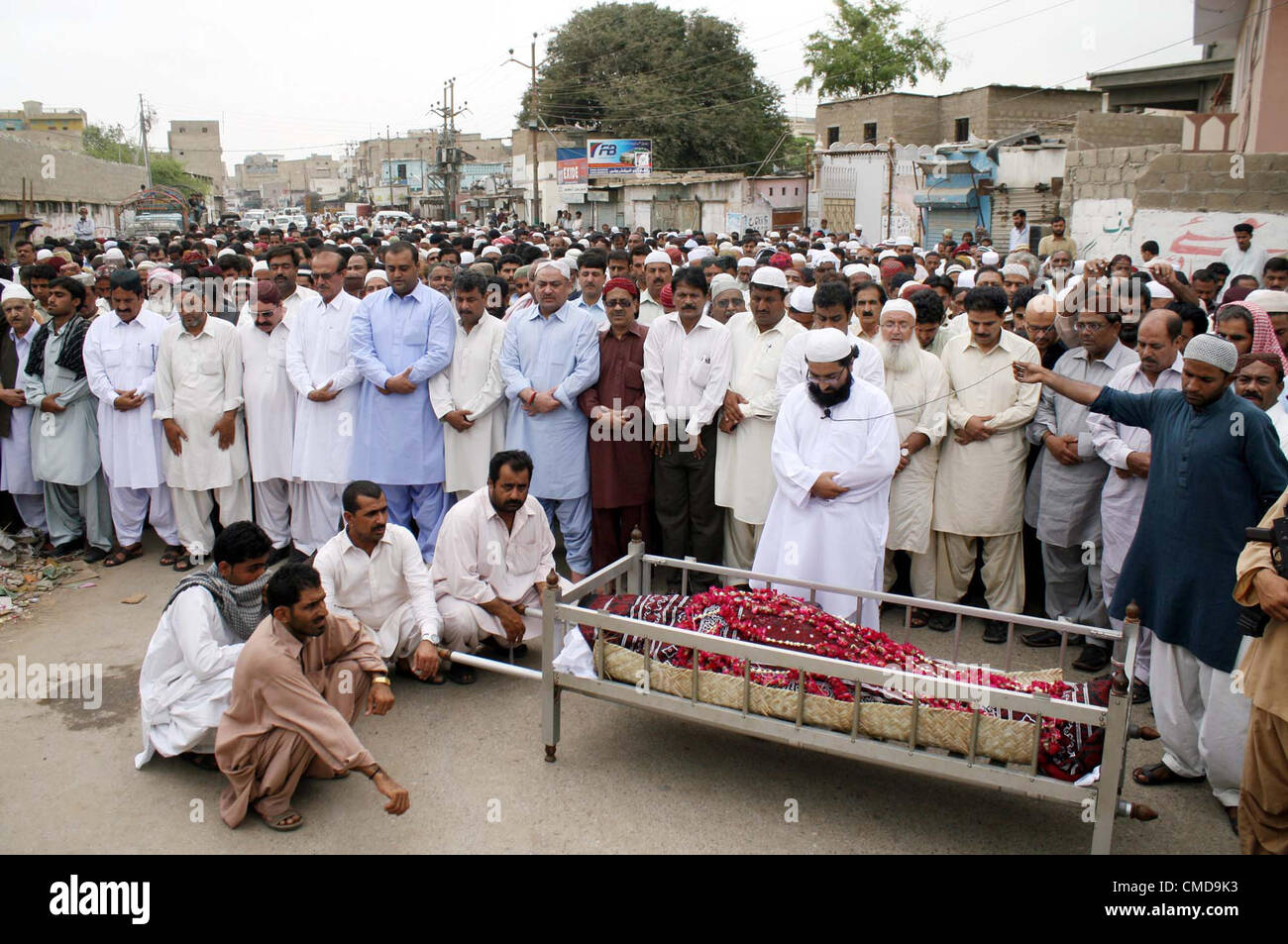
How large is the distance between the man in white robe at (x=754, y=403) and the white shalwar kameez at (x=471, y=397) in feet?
5.23

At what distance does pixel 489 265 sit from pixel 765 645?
726 cm

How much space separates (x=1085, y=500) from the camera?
17.8 feet

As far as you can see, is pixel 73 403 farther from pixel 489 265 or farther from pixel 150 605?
pixel 489 265

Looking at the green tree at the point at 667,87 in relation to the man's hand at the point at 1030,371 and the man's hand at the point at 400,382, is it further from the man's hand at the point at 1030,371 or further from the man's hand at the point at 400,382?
the man's hand at the point at 1030,371

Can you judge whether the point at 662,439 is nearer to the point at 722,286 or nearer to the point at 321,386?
the point at 722,286

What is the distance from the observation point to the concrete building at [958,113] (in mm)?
29641

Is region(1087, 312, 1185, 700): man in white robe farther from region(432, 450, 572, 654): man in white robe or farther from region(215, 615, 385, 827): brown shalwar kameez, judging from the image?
region(215, 615, 385, 827): brown shalwar kameez

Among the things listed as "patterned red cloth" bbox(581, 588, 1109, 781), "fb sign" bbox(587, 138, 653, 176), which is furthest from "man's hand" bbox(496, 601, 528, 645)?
"fb sign" bbox(587, 138, 653, 176)

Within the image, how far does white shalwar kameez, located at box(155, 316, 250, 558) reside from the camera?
6.81 m

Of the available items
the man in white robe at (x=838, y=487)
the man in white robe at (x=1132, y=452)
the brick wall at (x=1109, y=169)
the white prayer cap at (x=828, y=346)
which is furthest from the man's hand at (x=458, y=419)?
the brick wall at (x=1109, y=169)

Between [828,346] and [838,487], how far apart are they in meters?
0.74

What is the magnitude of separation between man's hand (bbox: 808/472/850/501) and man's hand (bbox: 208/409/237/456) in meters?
4.29
